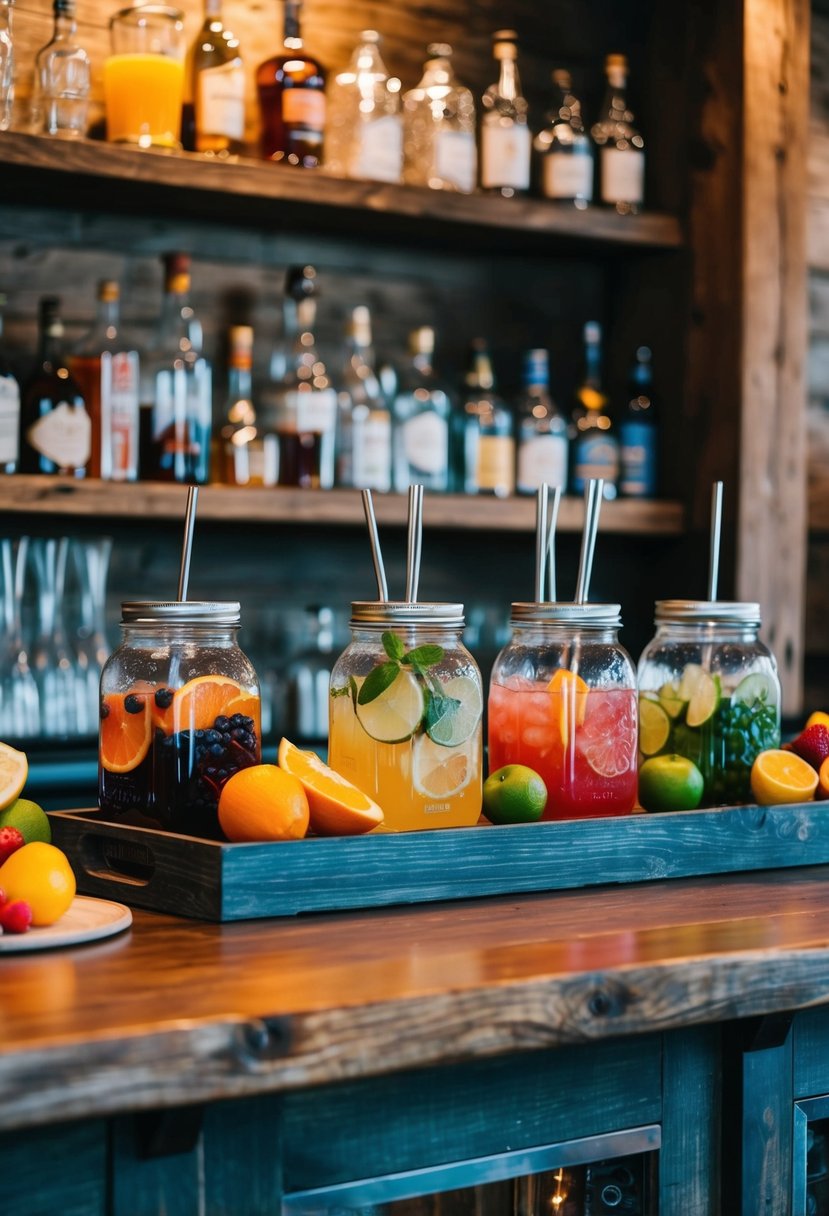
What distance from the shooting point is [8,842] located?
1.15 m

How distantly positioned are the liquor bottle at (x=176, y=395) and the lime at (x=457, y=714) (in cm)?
116

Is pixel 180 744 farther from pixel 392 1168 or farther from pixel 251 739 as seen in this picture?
pixel 392 1168

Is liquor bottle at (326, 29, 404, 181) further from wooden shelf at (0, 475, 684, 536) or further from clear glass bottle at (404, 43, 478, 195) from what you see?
wooden shelf at (0, 475, 684, 536)

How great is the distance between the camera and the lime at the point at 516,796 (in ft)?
4.24

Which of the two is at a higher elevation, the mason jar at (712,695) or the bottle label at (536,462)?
the bottle label at (536,462)

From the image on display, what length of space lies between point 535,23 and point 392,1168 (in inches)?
94.4

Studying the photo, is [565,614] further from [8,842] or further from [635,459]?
[635,459]

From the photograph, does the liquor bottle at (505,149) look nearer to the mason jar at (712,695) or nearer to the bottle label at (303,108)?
the bottle label at (303,108)

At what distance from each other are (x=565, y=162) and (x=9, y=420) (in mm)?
1079

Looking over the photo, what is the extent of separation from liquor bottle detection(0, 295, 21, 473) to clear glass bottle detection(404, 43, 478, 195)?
76 cm

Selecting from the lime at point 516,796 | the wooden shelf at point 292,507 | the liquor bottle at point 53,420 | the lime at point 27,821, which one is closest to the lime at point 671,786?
the lime at point 516,796

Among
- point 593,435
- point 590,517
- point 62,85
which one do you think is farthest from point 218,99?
point 590,517

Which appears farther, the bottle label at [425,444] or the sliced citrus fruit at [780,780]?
the bottle label at [425,444]

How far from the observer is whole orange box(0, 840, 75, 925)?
3.57 ft
